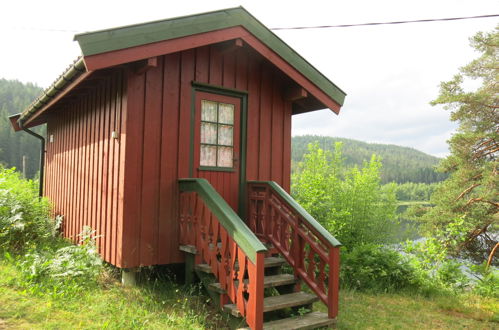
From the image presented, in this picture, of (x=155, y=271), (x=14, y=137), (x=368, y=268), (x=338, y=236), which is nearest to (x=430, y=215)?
(x=338, y=236)

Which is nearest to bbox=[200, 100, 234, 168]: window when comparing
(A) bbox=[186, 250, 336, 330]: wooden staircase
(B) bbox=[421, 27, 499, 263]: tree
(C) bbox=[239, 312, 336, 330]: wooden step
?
(A) bbox=[186, 250, 336, 330]: wooden staircase

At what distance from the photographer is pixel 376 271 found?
23.5 ft

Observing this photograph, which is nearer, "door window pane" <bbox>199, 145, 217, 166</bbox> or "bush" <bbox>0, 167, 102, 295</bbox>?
"bush" <bbox>0, 167, 102, 295</bbox>

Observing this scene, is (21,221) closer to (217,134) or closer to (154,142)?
(154,142)

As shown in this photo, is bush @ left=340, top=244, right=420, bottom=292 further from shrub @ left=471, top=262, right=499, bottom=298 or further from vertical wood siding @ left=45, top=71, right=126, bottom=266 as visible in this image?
vertical wood siding @ left=45, top=71, right=126, bottom=266

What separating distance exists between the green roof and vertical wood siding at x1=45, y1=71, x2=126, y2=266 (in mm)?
847

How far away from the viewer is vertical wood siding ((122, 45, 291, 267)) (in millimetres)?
5176

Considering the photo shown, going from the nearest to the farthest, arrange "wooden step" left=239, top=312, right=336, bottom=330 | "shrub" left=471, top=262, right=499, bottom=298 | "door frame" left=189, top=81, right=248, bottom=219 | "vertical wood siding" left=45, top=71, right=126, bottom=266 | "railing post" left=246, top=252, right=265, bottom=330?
1. "railing post" left=246, top=252, right=265, bottom=330
2. "wooden step" left=239, top=312, right=336, bottom=330
3. "vertical wood siding" left=45, top=71, right=126, bottom=266
4. "door frame" left=189, top=81, right=248, bottom=219
5. "shrub" left=471, top=262, right=499, bottom=298

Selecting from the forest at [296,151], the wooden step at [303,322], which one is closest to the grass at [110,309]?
the wooden step at [303,322]

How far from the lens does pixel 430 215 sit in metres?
14.6

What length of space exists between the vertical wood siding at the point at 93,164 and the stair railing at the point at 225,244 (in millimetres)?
958

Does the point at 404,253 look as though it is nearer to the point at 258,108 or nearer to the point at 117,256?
the point at 258,108

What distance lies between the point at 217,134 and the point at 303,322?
9.88 feet

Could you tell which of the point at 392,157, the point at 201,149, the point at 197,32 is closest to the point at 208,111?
the point at 201,149
